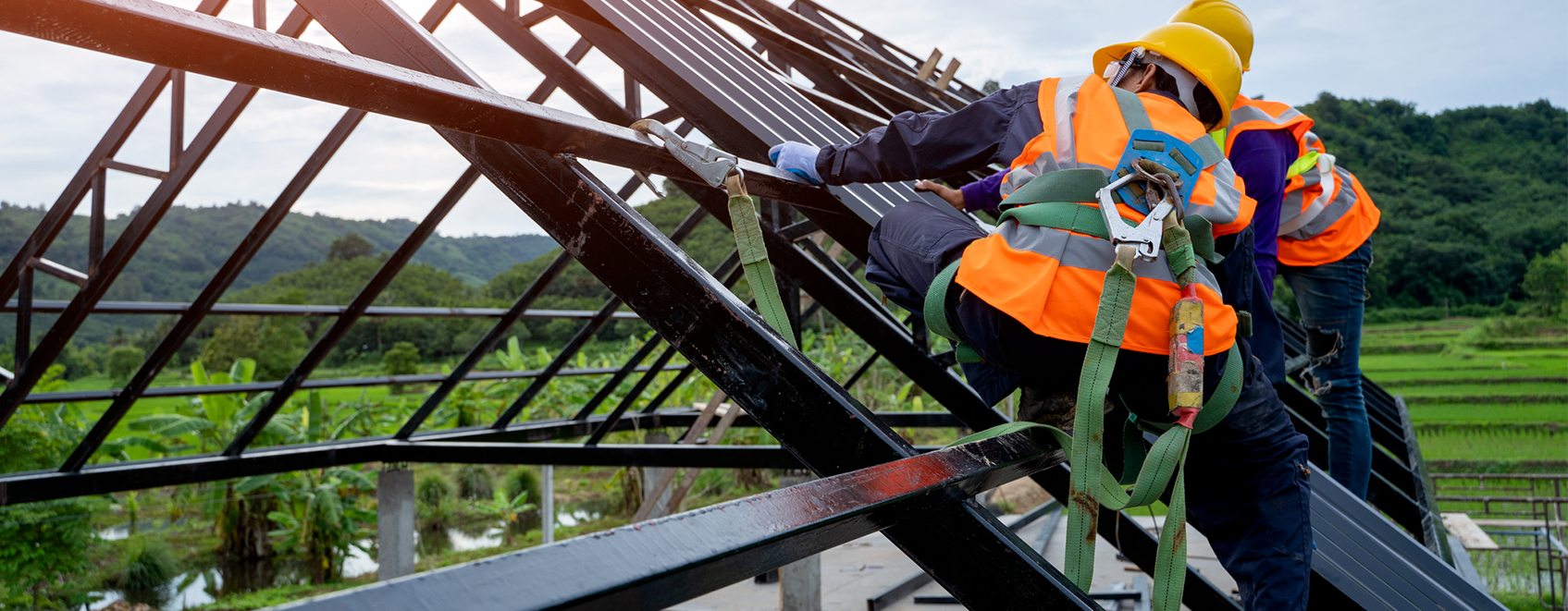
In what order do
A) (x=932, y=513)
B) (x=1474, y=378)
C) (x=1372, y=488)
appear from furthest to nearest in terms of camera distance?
(x=1474, y=378) < (x=1372, y=488) < (x=932, y=513)

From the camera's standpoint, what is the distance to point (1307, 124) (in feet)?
9.06

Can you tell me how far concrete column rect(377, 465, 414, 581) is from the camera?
701cm

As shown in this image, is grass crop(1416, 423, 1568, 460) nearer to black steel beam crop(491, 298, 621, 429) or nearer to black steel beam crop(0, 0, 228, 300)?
black steel beam crop(491, 298, 621, 429)

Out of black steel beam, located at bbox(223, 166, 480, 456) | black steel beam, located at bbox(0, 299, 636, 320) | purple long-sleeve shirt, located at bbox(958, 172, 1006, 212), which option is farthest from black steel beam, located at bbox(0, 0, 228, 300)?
purple long-sleeve shirt, located at bbox(958, 172, 1006, 212)

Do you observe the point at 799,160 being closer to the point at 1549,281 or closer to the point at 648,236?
the point at 648,236

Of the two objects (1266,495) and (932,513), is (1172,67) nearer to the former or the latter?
(1266,495)

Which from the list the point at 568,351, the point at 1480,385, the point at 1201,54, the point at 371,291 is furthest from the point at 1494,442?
the point at 1201,54

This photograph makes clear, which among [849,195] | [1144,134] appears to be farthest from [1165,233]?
[849,195]

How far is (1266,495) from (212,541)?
866 inches

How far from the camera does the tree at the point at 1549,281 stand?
46.8 metres

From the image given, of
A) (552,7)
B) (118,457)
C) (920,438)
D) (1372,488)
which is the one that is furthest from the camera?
(920,438)

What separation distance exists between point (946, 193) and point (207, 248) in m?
65.6

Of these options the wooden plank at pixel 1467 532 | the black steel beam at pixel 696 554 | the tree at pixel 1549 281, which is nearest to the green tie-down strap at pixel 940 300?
the black steel beam at pixel 696 554

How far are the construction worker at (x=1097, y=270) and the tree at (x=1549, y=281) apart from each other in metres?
57.4
